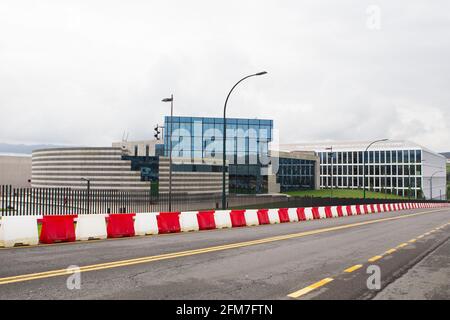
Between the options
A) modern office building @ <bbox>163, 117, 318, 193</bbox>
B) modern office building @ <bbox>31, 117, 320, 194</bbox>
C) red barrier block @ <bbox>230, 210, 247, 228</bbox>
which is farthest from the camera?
modern office building @ <bbox>163, 117, 318, 193</bbox>

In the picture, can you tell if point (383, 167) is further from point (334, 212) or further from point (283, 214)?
point (283, 214)

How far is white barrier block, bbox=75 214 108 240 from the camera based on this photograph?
12.0 m

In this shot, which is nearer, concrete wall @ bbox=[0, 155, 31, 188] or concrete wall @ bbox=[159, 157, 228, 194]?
concrete wall @ bbox=[159, 157, 228, 194]

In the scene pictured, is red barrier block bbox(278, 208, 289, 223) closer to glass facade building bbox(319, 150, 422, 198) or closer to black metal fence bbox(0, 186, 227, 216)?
black metal fence bbox(0, 186, 227, 216)

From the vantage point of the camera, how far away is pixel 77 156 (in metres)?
41.8

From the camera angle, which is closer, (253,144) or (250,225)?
(250,225)

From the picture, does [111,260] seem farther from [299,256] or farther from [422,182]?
[422,182]

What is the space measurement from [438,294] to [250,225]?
42.3ft

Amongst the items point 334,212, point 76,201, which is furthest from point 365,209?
point 76,201

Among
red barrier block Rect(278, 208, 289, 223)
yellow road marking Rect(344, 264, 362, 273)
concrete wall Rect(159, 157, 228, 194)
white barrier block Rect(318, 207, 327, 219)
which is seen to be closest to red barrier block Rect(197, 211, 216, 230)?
red barrier block Rect(278, 208, 289, 223)

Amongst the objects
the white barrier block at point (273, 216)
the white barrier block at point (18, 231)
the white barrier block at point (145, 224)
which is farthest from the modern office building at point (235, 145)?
the white barrier block at point (18, 231)

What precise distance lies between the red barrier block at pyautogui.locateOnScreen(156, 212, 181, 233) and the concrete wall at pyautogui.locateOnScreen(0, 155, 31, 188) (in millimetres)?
69213

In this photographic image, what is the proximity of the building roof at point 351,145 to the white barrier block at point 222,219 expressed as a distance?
9295 centimetres
